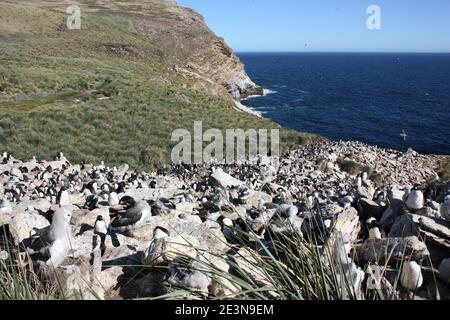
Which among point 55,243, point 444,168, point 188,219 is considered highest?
point 55,243

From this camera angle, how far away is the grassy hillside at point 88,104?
18828 mm

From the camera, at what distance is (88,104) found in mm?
26703

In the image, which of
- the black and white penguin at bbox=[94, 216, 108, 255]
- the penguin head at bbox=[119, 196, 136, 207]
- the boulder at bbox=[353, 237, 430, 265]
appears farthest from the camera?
the penguin head at bbox=[119, 196, 136, 207]

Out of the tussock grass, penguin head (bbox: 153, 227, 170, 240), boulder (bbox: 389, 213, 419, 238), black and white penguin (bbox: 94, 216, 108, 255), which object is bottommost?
the tussock grass

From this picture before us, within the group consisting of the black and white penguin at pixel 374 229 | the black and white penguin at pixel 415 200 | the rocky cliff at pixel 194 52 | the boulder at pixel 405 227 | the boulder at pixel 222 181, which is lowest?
the boulder at pixel 222 181

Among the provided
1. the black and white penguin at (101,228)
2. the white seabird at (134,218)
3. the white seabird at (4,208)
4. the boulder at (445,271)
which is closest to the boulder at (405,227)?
the boulder at (445,271)

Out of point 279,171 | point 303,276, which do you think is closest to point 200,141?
point 279,171

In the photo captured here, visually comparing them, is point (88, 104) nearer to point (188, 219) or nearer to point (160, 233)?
point (188, 219)

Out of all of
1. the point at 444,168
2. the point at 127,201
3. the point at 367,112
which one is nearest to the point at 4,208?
the point at 127,201

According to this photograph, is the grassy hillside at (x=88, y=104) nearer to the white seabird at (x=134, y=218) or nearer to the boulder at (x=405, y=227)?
the white seabird at (x=134, y=218)

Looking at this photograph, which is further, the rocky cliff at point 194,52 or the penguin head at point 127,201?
the rocky cliff at point 194,52

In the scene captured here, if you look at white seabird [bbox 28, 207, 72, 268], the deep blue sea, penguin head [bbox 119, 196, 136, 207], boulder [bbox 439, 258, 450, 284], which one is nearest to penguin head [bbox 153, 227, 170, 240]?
white seabird [bbox 28, 207, 72, 268]

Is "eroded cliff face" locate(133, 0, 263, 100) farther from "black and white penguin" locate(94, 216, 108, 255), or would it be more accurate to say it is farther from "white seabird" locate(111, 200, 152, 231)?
"black and white penguin" locate(94, 216, 108, 255)

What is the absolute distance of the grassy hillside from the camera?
61.8 ft
